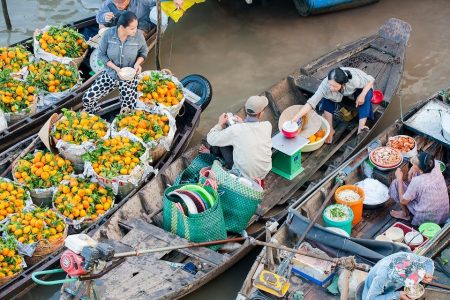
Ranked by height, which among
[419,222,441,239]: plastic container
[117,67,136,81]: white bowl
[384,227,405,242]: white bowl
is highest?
[117,67,136,81]: white bowl

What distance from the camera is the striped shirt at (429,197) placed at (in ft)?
22.1

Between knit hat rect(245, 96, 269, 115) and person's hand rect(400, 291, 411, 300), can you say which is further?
knit hat rect(245, 96, 269, 115)

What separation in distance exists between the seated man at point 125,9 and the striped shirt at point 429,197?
4117 mm

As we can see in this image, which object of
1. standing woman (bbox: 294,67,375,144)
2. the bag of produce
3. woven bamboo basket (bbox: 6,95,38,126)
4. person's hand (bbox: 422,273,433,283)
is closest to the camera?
person's hand (bbox: 422,273,433,283)

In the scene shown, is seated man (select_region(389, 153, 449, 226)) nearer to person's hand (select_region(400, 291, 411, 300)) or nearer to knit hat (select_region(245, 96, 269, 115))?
knit hat (select_region(245, 96, 269, 115))

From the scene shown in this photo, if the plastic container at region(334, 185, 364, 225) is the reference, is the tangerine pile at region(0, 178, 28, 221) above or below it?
below

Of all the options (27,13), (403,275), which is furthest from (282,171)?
(27,13)

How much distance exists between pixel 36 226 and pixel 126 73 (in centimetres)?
198

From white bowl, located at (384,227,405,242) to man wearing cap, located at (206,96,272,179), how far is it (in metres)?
1.33

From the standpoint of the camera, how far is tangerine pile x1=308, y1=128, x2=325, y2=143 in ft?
26.9

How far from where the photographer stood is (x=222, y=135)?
736cm

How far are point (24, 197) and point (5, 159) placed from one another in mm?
699

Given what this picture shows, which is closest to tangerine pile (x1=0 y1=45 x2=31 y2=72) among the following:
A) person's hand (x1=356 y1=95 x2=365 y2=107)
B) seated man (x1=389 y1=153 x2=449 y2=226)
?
person's hand (x1=356 y1=95 x2=365 y2=107)

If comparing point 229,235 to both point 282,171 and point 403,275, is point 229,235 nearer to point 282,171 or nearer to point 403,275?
point 282,171
